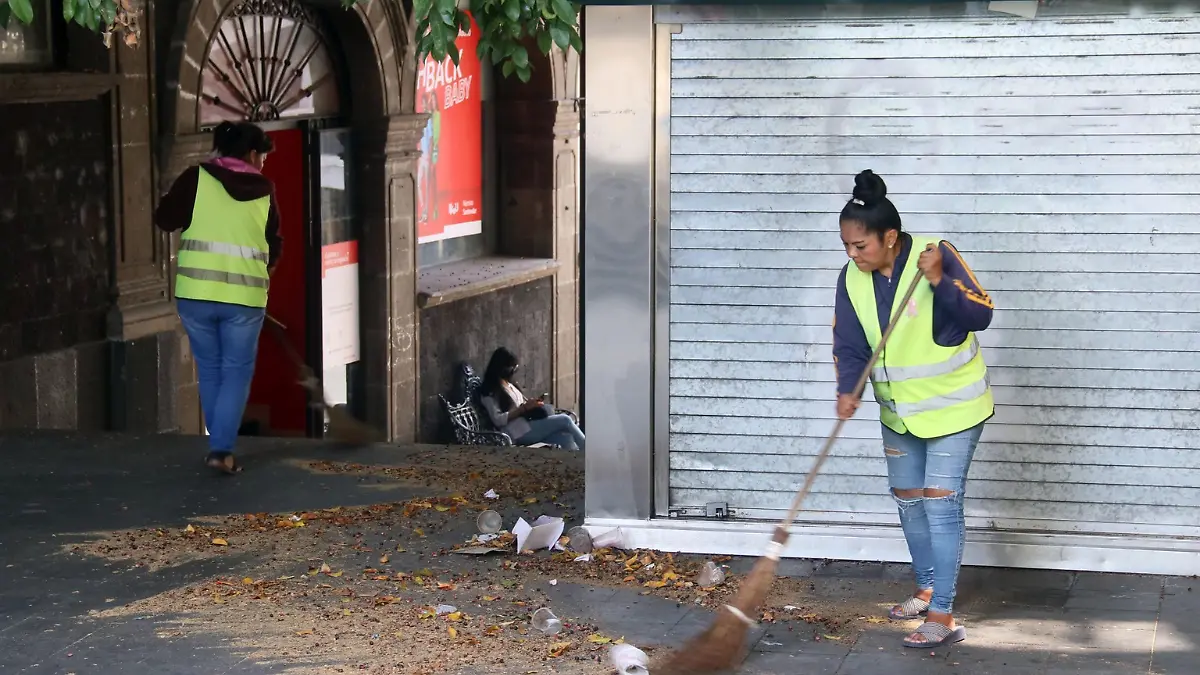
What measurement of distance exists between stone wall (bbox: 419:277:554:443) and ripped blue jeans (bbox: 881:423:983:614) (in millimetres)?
8654

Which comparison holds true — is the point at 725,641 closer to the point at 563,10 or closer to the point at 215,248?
the point at 563,10

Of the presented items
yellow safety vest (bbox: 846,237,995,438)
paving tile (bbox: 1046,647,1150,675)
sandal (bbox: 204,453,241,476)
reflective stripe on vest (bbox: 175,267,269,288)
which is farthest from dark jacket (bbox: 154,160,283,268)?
paving tile (bbox: 1046,647,1150,675)

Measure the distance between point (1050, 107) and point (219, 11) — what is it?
20.9ft

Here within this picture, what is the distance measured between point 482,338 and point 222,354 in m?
6.81

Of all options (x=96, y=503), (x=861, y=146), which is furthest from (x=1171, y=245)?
(x=96, y=503)

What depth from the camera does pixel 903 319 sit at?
554 cm

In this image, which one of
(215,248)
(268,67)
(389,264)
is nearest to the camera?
(215,248)

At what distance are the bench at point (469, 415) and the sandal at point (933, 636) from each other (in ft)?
25.2

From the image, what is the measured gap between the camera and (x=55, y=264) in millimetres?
10016

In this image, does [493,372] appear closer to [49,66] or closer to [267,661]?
[49,66]

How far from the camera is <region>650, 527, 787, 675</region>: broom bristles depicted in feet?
17.2

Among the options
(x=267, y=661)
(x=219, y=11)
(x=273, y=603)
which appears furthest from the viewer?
(x=219, y=11)

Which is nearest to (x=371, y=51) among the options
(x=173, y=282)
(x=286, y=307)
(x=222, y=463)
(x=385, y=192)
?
(x=385, y=192)

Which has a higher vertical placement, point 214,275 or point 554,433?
point 214,275
